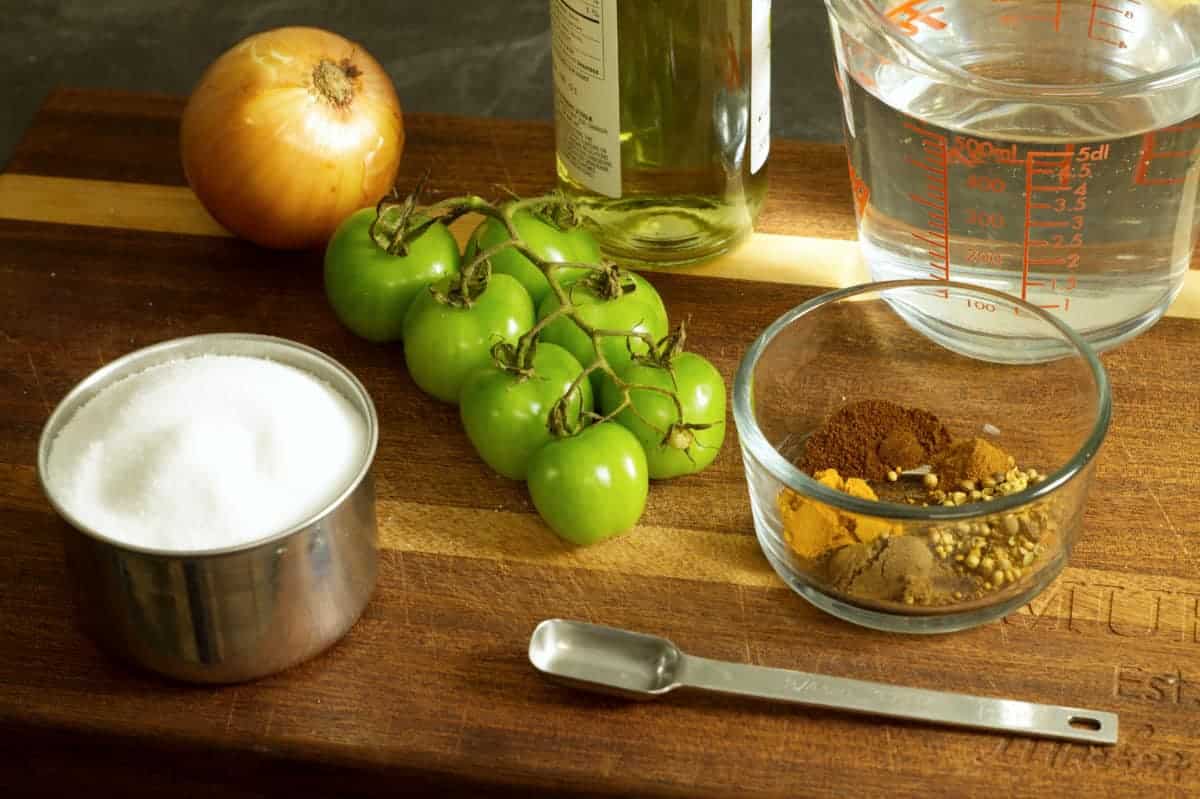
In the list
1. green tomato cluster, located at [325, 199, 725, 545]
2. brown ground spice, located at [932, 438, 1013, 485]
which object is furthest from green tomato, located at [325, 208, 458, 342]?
brown ground spice, located at [932, 438, 1013, 485]

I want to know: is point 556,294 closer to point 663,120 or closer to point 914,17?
point 663,120

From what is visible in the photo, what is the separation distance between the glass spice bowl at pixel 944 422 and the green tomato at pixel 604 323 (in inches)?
3.0

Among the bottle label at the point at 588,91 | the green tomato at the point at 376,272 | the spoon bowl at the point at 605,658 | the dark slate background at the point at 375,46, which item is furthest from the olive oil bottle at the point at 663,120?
the dark slate background at the point at 375,46

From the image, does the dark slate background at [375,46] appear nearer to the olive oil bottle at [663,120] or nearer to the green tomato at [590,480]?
the olive oil bottle at [663,120]

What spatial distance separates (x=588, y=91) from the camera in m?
1.08

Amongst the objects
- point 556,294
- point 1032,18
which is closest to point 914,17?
point 1032,18

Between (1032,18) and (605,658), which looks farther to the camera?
(1032,18)

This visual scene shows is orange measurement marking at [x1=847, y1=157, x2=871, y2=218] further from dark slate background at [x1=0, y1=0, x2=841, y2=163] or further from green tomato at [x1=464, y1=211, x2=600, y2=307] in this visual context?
dark slate background at [x1=0, y1=0, x2=841, y2=163]

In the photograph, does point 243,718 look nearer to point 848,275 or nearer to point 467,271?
point 467,271

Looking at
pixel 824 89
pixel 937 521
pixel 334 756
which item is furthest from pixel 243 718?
pixel 824 89

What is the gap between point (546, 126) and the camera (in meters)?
1.30

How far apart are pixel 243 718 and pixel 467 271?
0.93 ft

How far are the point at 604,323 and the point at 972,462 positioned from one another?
226 millimetres

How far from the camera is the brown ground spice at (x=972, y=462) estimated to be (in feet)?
3.15
